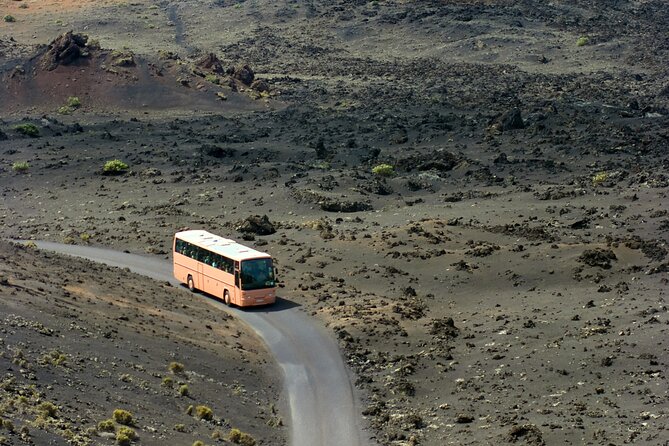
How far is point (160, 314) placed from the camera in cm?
4147

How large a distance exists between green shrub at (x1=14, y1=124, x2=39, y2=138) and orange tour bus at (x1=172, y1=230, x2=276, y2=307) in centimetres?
4263

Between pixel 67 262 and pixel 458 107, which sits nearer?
pixel 67 262

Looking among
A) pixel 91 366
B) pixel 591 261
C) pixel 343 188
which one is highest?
pixel 91 366

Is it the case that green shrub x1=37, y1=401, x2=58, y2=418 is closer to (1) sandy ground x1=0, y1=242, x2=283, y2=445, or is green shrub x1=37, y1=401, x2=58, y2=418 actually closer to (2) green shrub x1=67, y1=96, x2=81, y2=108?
(1) sandy ground x1=0, y1=242, x2=283, y2=445

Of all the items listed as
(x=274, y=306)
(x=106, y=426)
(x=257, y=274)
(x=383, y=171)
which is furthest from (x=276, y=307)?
(x=383, y=171)

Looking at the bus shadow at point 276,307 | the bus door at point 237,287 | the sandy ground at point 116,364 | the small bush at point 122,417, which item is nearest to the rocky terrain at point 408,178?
the sandy ground at point 116,364

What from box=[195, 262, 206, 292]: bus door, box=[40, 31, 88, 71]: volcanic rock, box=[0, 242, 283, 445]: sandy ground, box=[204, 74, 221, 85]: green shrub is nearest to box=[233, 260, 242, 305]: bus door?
box=[0, 242, 283, 445]: sandy ground

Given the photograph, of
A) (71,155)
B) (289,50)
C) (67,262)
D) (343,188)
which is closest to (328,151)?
(343,188)

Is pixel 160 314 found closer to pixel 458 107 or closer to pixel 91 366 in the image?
pixel 91 366

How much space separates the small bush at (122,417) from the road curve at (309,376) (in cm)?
481

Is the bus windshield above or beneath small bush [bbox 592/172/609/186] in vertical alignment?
above

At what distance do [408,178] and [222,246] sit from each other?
82.0 feet

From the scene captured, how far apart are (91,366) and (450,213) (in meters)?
31.8

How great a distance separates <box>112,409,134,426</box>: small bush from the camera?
29.0 m
